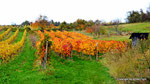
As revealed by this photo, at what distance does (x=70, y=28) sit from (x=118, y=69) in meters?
66.2

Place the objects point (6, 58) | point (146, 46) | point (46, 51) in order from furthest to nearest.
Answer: point (6, 58) < point (46, 51) < point (146, 46)

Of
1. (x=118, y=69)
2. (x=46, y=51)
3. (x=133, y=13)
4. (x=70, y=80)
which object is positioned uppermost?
(x=133, y=13)

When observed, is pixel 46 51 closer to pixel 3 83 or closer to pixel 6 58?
pixel 3 83

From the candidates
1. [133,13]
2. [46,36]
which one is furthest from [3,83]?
[133,13]

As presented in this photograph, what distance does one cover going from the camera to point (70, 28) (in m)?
74.1

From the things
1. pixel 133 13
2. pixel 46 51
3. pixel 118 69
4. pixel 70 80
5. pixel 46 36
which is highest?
pixel 133 13

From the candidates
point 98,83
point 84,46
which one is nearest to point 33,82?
point 98,83

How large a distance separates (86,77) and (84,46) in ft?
26.7

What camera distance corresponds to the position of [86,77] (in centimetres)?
986

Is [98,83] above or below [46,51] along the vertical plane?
below

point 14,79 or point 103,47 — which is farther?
point 103,47

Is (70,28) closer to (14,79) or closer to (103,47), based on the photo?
(103,47)

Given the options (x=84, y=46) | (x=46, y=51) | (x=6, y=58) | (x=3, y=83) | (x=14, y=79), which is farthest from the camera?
(x=84, y=46)

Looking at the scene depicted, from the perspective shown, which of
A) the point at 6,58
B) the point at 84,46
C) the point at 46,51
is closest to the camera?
the point at 46,51
